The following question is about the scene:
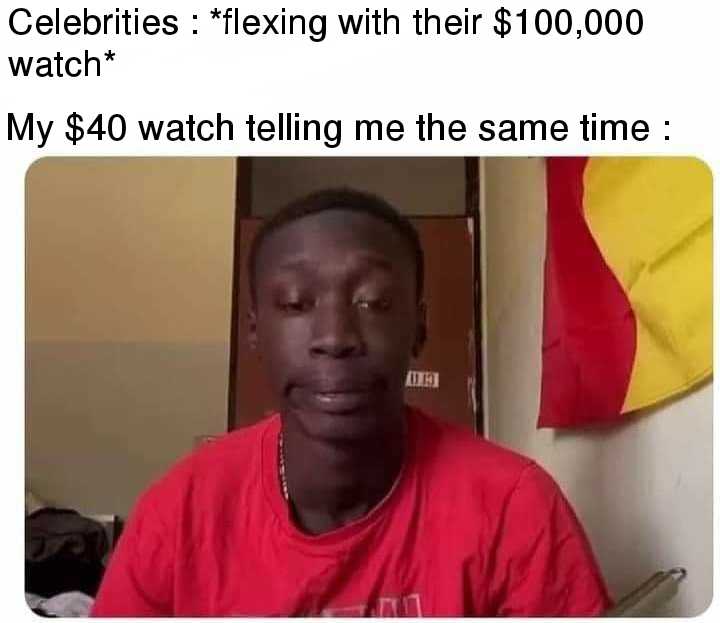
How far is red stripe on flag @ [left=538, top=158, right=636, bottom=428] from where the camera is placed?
1.75 ft

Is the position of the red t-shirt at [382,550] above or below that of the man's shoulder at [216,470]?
below

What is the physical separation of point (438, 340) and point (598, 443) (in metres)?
0.11

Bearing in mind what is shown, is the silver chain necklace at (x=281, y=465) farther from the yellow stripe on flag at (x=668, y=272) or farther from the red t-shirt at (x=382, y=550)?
the yellow stripe on flag at (x=668, y=272)

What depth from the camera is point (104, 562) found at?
0.53 m

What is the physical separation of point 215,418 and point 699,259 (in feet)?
0.92

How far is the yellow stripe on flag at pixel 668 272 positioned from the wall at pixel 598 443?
17 mm

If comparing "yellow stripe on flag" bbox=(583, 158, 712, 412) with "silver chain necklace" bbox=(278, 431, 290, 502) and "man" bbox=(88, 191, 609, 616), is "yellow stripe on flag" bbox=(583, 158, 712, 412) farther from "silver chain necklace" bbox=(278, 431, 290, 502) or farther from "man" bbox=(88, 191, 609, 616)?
"silver chain necklace" bbox=(278, 431, 290, 502)

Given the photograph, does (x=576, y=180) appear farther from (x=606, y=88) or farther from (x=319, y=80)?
(x=319, y=80)

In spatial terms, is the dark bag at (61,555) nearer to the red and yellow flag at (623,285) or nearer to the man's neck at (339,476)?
the man's neck at (339,476)

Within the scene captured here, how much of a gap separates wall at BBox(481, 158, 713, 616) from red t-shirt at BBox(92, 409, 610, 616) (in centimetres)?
2

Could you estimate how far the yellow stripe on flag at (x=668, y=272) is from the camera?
20.3 inches

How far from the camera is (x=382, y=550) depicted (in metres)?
0.52

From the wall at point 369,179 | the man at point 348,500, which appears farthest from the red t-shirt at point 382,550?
the wall at point 369,179

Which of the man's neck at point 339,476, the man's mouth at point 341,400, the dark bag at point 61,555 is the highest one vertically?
the man's mouth at point 341,400
